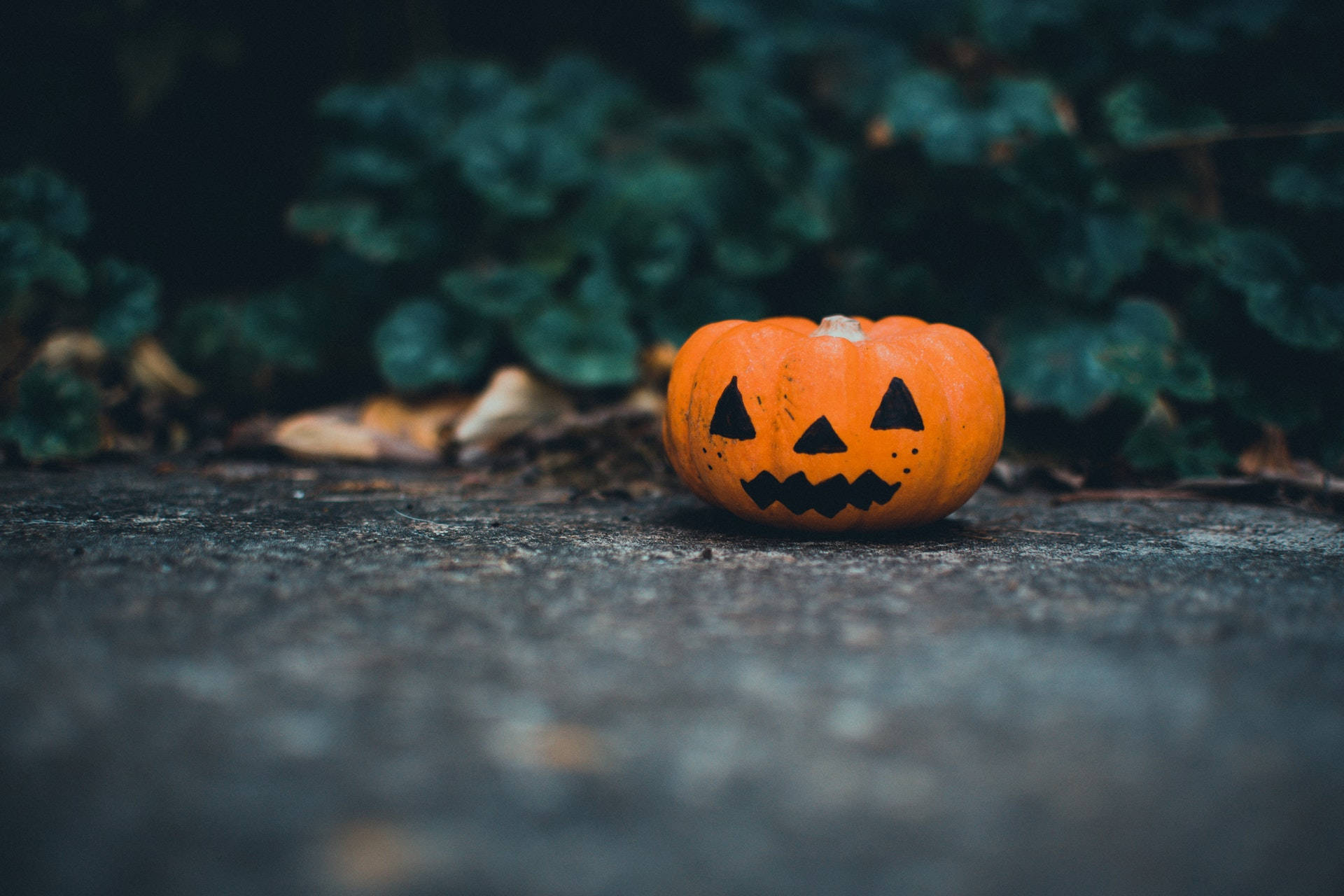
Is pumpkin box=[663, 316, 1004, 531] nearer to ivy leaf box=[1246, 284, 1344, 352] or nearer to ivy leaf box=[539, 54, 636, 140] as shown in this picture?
ivy leaf box=[1246, 284, 1344, 352]

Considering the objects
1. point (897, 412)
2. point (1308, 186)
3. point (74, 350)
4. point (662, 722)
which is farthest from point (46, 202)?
point (1308, 186)

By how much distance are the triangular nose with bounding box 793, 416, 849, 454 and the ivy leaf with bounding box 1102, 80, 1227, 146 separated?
1.84 meters

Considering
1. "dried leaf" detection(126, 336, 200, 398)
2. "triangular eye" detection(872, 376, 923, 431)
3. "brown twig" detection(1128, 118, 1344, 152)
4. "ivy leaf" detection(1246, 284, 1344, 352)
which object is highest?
"brown twig" detection(1128, 118, 1344, 152)

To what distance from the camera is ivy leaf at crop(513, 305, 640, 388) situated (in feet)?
8.58

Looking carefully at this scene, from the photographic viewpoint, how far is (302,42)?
339cm

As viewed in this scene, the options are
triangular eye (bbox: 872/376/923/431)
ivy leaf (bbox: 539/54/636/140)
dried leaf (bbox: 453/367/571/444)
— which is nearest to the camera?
triangular eye (bbox: 872/376/923/431)

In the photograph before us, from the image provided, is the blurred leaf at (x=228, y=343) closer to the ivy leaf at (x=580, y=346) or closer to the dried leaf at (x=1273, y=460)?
the ivy leaf at (x=580, y=346)

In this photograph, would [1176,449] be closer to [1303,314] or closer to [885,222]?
[1303,314]

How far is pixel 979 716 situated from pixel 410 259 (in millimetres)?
2480

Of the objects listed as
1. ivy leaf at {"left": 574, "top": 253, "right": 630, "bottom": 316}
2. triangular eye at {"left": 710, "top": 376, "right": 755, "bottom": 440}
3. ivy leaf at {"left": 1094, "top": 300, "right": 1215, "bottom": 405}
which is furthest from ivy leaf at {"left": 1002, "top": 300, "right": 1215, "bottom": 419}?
triangular eye at {"left": 710, "top": 376, "right": 755, "bottom": 440}

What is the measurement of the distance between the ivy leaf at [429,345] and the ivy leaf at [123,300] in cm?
67

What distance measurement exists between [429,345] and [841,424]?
172cm

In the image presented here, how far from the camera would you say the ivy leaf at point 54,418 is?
2334 millimetres

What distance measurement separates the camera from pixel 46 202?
253cm
